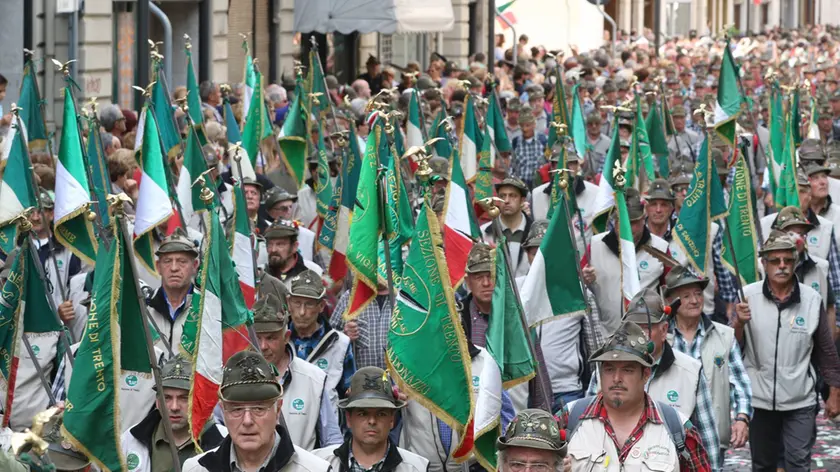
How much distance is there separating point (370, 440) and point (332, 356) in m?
1.87

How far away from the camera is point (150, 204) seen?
39.2ft

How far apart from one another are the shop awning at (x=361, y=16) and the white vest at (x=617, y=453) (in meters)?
20.3

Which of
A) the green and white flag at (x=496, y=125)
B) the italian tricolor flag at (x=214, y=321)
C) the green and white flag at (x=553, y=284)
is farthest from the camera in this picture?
the green and white flag at (x=496, y=125)

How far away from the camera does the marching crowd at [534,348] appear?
A: 734 cm

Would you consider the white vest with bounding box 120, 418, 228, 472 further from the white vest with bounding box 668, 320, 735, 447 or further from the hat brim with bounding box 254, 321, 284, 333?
the white vest with bounding box 668, 320, 735, 447

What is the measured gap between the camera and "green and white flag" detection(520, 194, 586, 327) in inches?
385

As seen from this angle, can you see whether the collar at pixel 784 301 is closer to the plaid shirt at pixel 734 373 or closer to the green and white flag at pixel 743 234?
the plaid shirt at pixel 734 373

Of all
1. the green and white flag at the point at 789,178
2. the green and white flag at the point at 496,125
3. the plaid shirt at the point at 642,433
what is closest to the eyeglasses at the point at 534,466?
the plaid shirt at the point at 642,433

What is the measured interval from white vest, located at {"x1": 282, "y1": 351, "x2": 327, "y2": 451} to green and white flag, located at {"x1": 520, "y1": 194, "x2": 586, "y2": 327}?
64.1 inches

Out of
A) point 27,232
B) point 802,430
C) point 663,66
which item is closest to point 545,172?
point 802,430

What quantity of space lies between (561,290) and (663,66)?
2497cm

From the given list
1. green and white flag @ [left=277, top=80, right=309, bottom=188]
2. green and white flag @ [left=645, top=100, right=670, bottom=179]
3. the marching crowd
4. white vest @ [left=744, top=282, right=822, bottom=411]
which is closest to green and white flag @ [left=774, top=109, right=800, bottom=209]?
the marching crowd

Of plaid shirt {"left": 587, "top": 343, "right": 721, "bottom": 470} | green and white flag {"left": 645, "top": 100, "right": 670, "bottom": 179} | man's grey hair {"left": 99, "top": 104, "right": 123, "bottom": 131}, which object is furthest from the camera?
green and white flag {"left": 645, "top": 100, "right": 670, "bottom": 179}

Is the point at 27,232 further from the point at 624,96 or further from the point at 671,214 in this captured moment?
the point at 624,96
